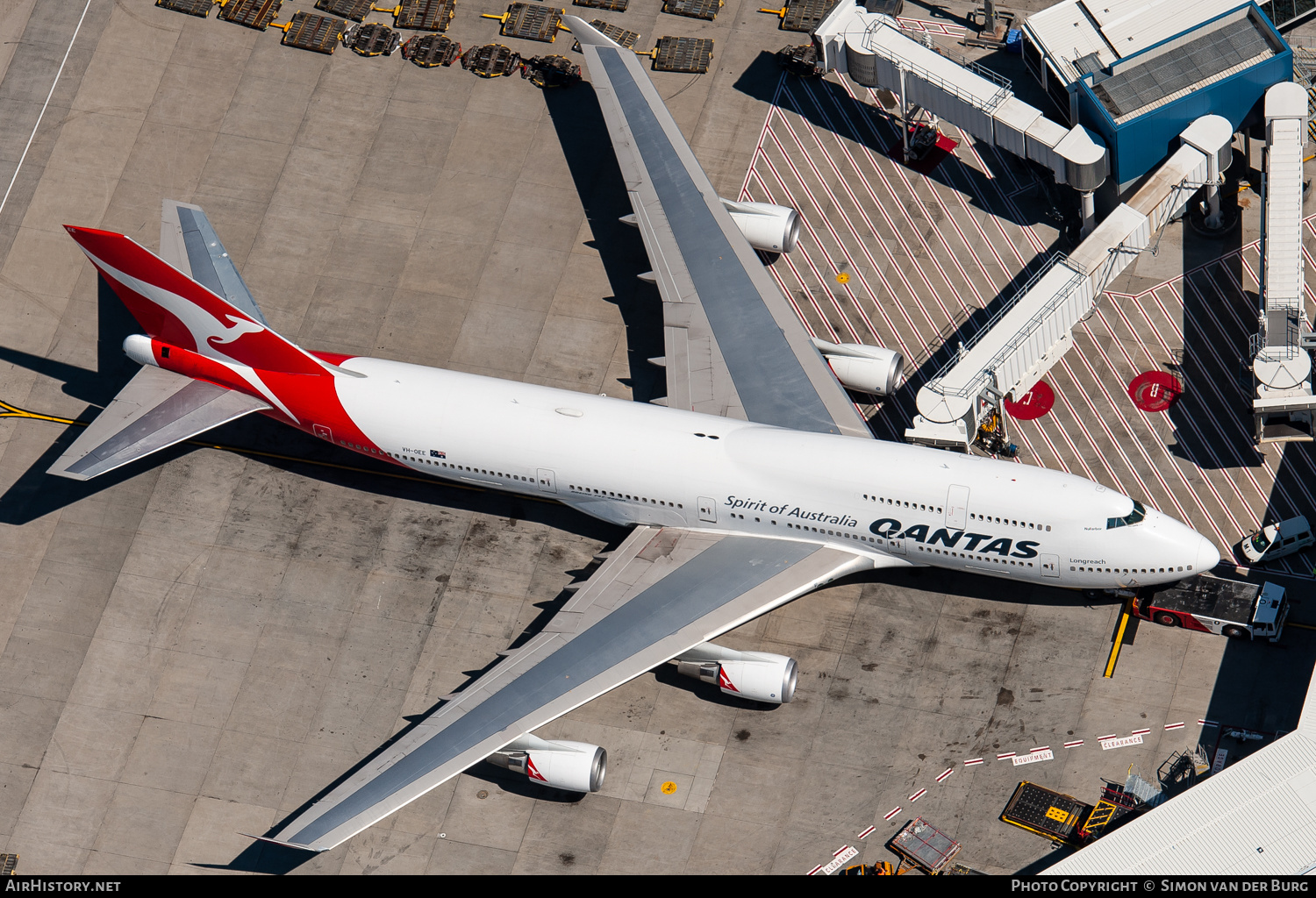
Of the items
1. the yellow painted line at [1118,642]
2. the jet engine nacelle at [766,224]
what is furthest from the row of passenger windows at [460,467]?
the yellow painted line at [1118,642]

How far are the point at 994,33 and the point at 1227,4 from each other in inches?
339

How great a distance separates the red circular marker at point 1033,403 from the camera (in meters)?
44.8

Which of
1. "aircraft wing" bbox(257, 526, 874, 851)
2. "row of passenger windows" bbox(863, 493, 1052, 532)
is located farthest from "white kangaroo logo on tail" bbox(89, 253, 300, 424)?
"row of passenger windows" bbox(863, 493, 1052, 532)

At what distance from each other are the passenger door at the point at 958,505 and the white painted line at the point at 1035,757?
23.8 ft

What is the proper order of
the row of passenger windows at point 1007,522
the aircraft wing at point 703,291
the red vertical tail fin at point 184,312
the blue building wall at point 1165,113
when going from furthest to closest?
the blue building wall at point 1165,113
the aircraft wing at point 703,291
the red vertical tail fin at point 184,312
the row of passenger windows at point 1007,522

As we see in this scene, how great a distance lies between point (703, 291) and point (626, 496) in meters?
8.21

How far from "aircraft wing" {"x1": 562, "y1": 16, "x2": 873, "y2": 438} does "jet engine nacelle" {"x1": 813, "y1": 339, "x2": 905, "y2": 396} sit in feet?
3.12

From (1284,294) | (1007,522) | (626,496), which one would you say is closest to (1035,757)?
(1007,522)

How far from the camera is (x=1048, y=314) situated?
4250 centimetres

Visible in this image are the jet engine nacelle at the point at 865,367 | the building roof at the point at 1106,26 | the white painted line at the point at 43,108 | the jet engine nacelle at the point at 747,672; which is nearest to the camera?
the jet engine nacelle at the point at 747,672

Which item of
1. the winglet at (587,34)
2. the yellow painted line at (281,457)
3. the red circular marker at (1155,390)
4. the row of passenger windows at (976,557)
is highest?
the winglet at (587,34)

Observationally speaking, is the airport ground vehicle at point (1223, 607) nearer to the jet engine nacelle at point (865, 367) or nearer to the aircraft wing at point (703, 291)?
the aircraft wing at point (703, 291)

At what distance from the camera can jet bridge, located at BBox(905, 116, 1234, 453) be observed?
41.4m

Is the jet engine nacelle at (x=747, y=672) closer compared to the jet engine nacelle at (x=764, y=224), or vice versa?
the jet engine nacelle at (x=747, y=672)
